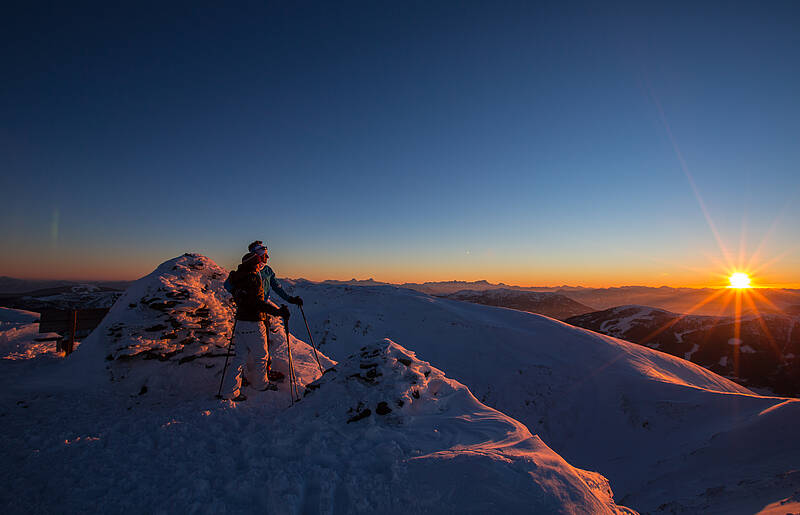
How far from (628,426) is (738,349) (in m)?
42.7

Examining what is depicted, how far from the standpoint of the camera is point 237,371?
6734 millimetres

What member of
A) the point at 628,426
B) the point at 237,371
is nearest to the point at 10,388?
the point at 237,371

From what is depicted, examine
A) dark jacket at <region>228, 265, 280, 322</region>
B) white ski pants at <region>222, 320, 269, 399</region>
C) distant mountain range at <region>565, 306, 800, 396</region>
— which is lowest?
distant mountain range at <region>565, 306, 800, 396</region>

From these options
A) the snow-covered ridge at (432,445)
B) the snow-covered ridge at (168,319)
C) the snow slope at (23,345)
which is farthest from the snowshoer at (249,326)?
the snow slope at (23,345)

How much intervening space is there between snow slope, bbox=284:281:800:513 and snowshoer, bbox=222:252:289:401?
350 inches

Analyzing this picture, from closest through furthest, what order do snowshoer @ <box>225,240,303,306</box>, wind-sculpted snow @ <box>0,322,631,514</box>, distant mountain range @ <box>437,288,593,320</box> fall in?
1. wind-sculpted snow @ <box>0,322,631,514</box>
2. snowshoer @ <box>225,240,303,306</box>
3. distant mountain range @ <box>437,288,593,320</box>

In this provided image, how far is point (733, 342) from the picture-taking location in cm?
4034

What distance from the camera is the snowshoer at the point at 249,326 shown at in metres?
6.75

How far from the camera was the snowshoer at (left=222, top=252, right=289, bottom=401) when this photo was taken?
6750 millimetres

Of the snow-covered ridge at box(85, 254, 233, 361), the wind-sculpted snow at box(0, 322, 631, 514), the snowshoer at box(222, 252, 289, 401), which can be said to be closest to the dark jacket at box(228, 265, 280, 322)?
the snowshoer at box(222, 252, 289, 401)

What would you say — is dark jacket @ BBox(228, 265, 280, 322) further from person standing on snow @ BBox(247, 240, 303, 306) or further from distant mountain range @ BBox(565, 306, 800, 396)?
distant mountain range @ BBox(565, 306, 800, 396)

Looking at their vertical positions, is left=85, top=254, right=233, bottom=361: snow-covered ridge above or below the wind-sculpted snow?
above

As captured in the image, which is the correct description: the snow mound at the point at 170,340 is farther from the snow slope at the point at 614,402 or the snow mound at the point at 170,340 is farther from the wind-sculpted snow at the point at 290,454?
the snow slope at the point at 614,402

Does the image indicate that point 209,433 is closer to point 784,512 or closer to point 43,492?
point 43,492
